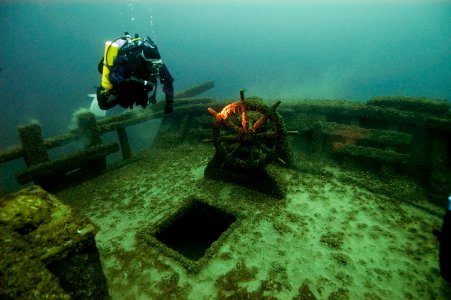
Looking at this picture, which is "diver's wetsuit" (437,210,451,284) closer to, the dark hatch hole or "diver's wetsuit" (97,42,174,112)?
the dark hatch hole

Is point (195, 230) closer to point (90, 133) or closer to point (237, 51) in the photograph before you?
point (90, 133)

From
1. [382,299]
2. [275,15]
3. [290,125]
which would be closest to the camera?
[382,299]

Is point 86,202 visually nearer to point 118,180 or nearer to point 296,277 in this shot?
point 118,180

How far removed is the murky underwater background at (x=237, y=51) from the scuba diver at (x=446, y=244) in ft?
102

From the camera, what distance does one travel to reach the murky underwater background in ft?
163

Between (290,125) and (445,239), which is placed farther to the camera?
(290,125)

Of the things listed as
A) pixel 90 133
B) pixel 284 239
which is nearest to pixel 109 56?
pixel 90 133

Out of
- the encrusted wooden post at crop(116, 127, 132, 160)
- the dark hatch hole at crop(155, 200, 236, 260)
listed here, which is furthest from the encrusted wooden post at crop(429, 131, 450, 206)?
the encrusted wooden post at crop(116, 127, 132, 160)

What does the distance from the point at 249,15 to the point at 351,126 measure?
221m

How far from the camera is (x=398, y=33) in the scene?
449 feet

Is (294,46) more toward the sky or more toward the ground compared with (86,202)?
more toward the sky

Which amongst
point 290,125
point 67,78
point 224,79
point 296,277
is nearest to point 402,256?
point 296,277

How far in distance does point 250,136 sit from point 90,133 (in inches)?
146

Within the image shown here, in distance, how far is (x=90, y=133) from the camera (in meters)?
5.59
